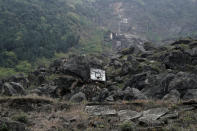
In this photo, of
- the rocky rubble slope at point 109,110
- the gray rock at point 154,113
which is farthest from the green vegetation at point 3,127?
the gray rock at point 154,113

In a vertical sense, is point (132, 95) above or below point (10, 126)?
below

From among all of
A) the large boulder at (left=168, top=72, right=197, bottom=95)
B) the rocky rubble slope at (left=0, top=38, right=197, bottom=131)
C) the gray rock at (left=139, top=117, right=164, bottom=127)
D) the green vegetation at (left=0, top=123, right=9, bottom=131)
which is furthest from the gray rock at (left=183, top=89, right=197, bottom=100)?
the green vegetation at (left=0, top=123, right=9, bottom=131)

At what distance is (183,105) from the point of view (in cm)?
1137

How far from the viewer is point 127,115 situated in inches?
422

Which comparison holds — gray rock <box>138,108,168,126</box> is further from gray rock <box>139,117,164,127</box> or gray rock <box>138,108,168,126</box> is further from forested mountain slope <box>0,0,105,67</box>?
forested mountain slope <box>0,0,105,67</box>

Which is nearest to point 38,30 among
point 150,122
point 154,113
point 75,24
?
point 75,24

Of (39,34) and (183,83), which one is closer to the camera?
(183,83)

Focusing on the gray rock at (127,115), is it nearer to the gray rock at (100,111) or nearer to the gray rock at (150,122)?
the gray rock at (100,111)

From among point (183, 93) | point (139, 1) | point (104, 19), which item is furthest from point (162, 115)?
point (139, 1)

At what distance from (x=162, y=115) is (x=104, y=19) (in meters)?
136

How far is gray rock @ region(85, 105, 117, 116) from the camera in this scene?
1100cm

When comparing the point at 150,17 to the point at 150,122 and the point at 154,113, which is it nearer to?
the point at 154,113

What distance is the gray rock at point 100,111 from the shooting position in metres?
11.0

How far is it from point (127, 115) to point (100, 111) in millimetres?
1273
